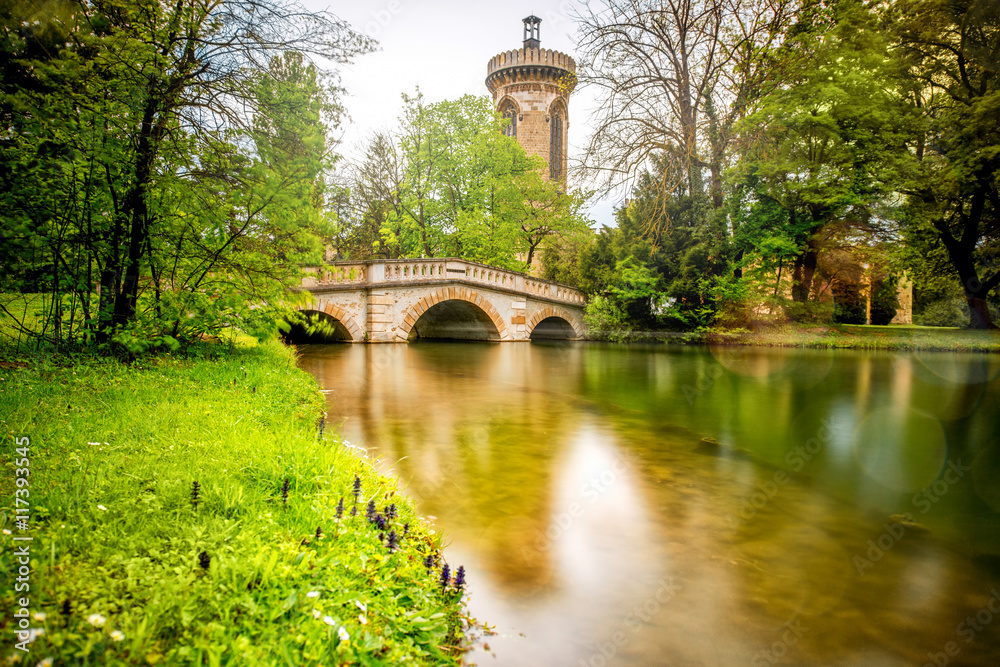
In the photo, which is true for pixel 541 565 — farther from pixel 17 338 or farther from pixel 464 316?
pixel 464 316

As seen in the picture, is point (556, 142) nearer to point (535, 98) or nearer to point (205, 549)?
point (535, 98)

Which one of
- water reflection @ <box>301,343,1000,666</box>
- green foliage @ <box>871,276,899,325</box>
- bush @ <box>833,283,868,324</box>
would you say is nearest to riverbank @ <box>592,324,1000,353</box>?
bush @ <box>833,283,868,324</box>

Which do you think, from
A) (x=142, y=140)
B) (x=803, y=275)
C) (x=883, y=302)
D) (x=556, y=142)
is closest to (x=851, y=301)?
(x=883, y=302)

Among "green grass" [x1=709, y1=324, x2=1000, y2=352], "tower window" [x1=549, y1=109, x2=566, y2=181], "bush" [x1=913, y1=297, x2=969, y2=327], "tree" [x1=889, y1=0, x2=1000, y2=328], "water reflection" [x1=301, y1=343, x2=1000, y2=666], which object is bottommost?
"water reflection" [x1=301, y1=343, x2=1000, y2=666]

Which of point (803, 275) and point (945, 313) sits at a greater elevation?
point (803, 275)

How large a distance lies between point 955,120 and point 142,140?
17.9 m

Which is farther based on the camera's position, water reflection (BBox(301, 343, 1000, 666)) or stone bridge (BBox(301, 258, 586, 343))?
stone bridge (BBox(301, 258, 586, 343))

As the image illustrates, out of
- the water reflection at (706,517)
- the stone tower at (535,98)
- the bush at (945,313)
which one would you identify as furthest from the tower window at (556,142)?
the water reflection at (706,517)

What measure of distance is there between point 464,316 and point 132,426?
1742cm

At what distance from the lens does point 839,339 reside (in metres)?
16.7

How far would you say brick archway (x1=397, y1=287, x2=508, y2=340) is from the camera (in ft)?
54.7

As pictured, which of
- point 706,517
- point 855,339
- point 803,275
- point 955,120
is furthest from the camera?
point 803,275

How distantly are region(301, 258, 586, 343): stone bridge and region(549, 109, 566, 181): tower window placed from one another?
55.9 feet

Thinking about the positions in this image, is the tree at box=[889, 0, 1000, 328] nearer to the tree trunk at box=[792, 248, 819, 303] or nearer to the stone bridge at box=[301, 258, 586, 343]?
the tree trunk at box=[792, 248, 819, 303]
